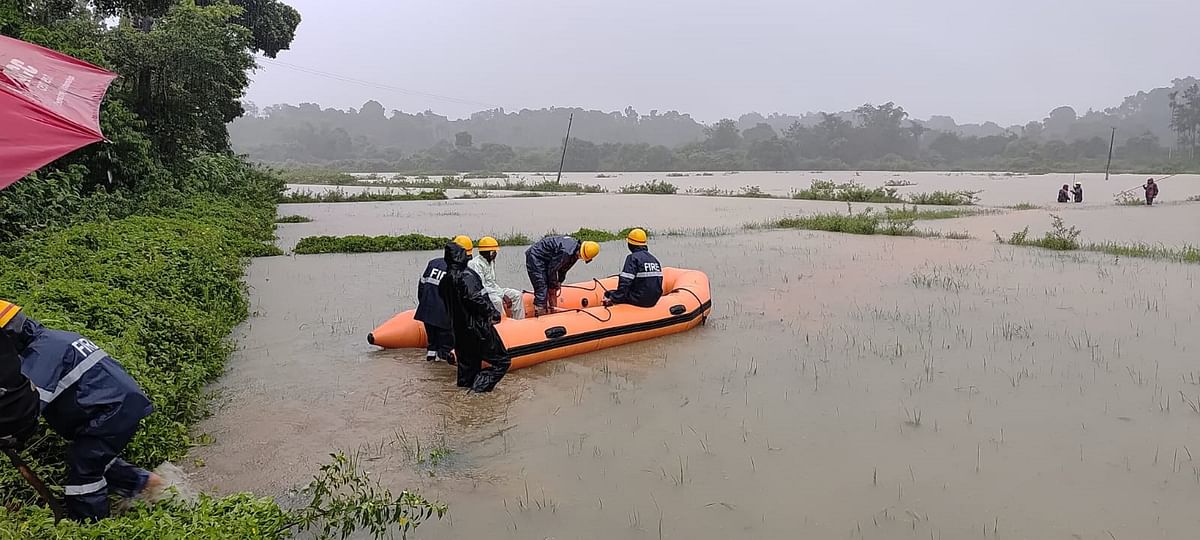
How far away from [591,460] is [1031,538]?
246 cm

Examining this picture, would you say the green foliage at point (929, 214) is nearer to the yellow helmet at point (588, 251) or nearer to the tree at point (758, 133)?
the yellow helmet at point (588, 251)

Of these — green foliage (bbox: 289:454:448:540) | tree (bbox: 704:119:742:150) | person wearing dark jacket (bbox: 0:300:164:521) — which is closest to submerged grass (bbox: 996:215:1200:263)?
green foliage (bbox: 289:454:448:540)

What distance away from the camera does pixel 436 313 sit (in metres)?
6.64

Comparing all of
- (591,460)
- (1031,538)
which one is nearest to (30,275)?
(591,460)

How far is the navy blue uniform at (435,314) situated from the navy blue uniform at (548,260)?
119 cm

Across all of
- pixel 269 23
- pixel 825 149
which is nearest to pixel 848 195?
pixel 269 23

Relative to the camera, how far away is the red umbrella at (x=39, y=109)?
2.19 m

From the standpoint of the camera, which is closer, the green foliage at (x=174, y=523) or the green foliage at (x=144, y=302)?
the green foliage at (x=174, y=523)

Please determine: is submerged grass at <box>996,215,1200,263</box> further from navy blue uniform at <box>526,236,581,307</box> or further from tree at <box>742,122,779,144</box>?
tree at <box>742,122,779,144</box>

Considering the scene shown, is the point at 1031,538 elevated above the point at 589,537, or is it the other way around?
the point at 1031,538

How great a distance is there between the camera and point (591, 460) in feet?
15.8

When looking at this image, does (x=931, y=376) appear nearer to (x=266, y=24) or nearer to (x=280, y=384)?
(x=280, y=384)

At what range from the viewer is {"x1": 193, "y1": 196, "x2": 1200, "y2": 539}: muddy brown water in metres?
4.14

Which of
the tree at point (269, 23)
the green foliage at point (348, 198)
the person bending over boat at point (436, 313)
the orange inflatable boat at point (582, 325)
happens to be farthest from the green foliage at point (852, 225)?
the tree at point (269, 23)
